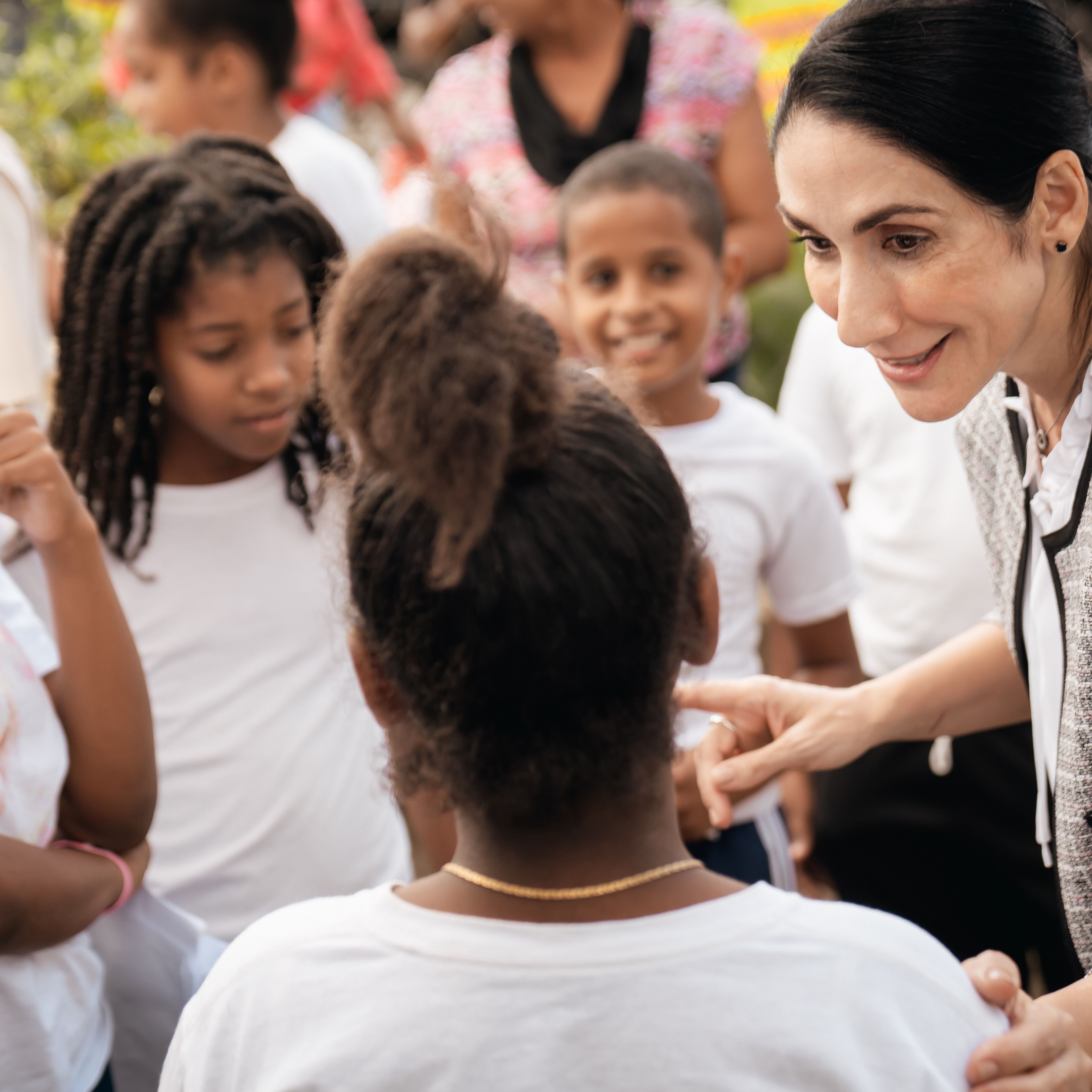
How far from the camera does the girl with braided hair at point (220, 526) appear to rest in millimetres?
1888

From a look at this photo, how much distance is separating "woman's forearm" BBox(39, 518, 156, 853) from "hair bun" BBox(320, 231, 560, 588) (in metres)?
0.63

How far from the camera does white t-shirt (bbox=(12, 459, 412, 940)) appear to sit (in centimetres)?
188

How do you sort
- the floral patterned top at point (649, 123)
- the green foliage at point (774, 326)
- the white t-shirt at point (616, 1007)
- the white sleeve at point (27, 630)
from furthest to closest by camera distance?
the green foliage at point (774, 326)
the floral patterned top at point (649, 123)
the white sleeve at point (27, 630)
the white t-shirt at point (616, 1007)

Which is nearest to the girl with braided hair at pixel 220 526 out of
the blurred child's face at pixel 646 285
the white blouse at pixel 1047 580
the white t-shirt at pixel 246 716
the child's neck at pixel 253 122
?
the white t-shirt at pixel 246 716

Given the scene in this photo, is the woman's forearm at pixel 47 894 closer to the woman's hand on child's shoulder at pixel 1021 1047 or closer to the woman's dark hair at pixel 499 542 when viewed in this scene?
the woman's dark hair at pixel 499 542

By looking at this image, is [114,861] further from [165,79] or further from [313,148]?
[165,79]

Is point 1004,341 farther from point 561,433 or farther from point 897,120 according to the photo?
point 561,433

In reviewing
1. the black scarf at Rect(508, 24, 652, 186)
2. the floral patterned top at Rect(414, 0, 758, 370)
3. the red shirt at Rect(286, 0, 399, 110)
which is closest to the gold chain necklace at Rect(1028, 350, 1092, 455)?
the floral patterned top at Rect(414, 0, 758, 370)

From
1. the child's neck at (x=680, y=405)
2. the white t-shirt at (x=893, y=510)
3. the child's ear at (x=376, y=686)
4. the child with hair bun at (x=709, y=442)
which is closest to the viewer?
the child's ear at (x=376, y=686)

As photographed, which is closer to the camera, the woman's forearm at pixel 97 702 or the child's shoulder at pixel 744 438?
the woman's forearm at pixel 97 702

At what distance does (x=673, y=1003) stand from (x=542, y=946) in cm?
11

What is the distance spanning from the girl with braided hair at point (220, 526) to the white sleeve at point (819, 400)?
119cm

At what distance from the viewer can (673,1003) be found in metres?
0.92

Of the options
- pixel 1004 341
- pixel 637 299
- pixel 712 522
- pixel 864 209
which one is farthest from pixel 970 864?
pixel 864 209
